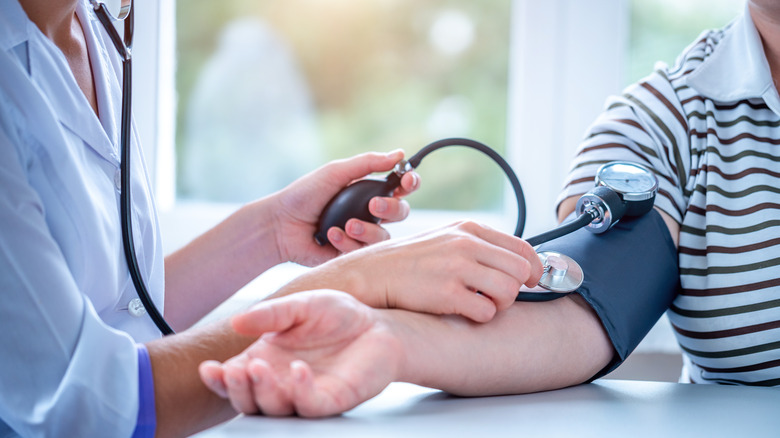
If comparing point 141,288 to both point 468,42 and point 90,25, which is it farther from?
point 468,42

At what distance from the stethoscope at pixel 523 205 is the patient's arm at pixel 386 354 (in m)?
0.05

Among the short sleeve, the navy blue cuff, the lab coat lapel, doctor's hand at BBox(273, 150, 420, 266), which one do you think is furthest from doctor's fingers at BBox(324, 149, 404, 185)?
the navy blue cuff

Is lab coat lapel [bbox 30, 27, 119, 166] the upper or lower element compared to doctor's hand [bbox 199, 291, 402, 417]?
upper

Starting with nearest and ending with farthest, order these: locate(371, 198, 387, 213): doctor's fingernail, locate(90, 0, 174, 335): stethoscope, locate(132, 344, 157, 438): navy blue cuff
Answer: locate(132, 344, 157, 438): navy blue cuff → locate(90, 0, 174, 335): stethoscope → locate(371, 198, 387, 213): doctor's fingernail

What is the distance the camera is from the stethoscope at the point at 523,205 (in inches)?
30.5

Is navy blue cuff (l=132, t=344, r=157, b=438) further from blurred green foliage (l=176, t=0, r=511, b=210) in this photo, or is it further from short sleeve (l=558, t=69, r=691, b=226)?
blurred green foliage (l=176, t=0, r=511, b=210)

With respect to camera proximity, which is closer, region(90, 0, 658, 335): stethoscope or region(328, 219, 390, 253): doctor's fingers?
region(90, 0, 658, 335): stethoscope

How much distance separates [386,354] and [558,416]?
0.17 metres

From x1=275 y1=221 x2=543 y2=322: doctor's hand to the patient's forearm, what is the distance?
0.08 feet

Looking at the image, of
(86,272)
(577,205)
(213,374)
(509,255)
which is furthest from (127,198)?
(577,205)

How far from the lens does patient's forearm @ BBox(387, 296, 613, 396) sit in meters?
0.65

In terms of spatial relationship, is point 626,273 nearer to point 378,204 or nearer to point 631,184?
point 631,184

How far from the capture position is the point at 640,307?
0.84 m

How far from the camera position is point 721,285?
896mm
